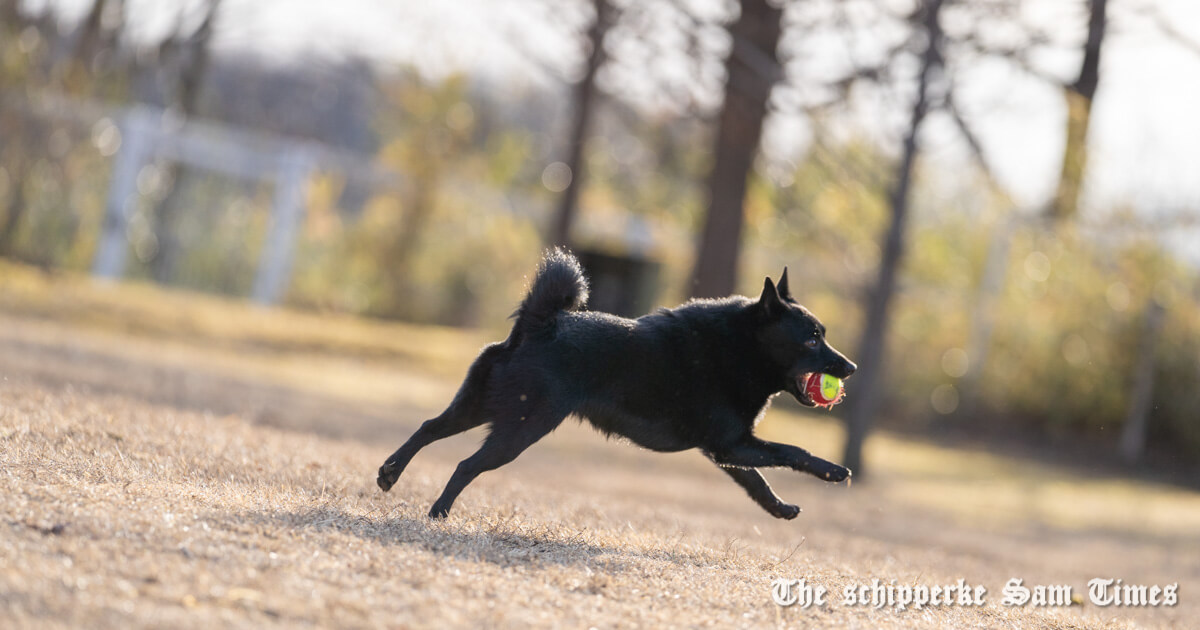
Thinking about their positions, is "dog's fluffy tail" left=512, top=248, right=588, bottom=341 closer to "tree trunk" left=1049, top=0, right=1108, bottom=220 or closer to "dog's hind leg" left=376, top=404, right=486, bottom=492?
"dog's hind leg" left=376, top=404, right=486, bottom=492

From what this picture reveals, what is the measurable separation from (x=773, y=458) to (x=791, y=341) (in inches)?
23.0

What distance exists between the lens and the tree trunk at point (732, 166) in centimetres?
1366

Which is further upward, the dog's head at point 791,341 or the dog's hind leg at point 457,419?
the dog's head at point 791,341

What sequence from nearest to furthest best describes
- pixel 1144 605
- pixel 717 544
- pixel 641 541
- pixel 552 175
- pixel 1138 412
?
pixel 641 541
pixel 717 544
pixel 1144 605
pixel 1138 412
pixel 552 175

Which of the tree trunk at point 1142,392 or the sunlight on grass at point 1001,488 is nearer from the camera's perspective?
the sunlight on grass at point 1001,488

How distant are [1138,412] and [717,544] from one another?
1321 centimetres

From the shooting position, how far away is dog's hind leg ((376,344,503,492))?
5.00 metres

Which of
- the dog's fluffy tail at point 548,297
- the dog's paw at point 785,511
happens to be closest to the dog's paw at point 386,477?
the dog's fluffy tail at point 548,297

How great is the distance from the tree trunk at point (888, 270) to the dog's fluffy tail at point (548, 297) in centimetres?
692

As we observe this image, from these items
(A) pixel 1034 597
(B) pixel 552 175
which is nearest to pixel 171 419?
(A) pixel 1034 597

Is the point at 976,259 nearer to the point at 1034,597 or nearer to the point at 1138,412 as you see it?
the point at 1138,412

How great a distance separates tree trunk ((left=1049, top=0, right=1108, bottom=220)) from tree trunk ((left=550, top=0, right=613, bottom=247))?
554 cm

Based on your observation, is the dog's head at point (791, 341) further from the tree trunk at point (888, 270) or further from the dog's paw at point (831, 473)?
the tree trunk at point (888, 270)

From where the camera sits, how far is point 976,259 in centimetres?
2039
